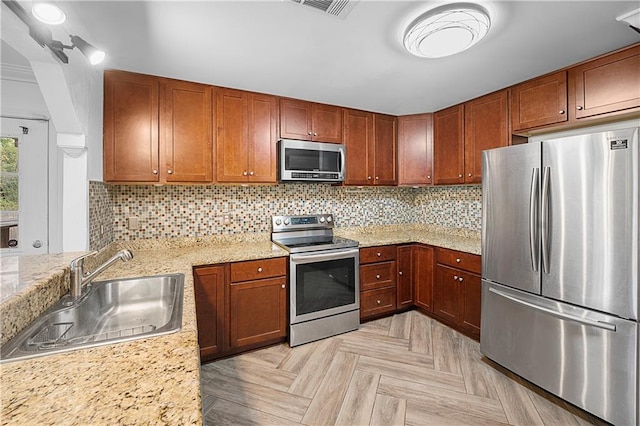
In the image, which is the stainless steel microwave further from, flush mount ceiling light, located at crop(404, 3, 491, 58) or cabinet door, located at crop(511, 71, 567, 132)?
cabinet door, located at crop(511, 71, 567, 132)

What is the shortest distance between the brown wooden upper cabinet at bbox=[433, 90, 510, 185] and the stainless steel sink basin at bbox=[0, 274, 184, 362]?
2762 millimetres

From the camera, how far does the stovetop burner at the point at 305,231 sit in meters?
2.99

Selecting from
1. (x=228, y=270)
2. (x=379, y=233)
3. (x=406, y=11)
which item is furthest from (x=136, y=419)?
(x=379, y=233)

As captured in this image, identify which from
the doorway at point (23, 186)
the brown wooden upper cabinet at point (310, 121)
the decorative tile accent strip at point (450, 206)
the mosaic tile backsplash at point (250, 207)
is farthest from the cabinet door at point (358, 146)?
the doorway at point (23, 186)

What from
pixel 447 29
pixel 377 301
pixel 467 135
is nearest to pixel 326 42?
pixel 447 29

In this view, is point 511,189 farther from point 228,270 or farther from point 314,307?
point 228,270

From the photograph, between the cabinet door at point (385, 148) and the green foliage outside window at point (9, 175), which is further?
the cabinet door at point (385, 148)

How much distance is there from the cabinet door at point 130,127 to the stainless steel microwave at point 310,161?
106 cm

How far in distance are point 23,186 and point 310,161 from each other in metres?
2.43

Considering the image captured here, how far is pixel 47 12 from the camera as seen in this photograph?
1180 mm

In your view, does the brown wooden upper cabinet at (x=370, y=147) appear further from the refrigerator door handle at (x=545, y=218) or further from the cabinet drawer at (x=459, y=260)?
the refrigerator door handle at (x=545, y=218)

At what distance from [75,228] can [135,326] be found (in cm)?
97

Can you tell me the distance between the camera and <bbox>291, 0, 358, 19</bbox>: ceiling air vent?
1441 millimetres

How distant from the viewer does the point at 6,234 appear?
2.45m
